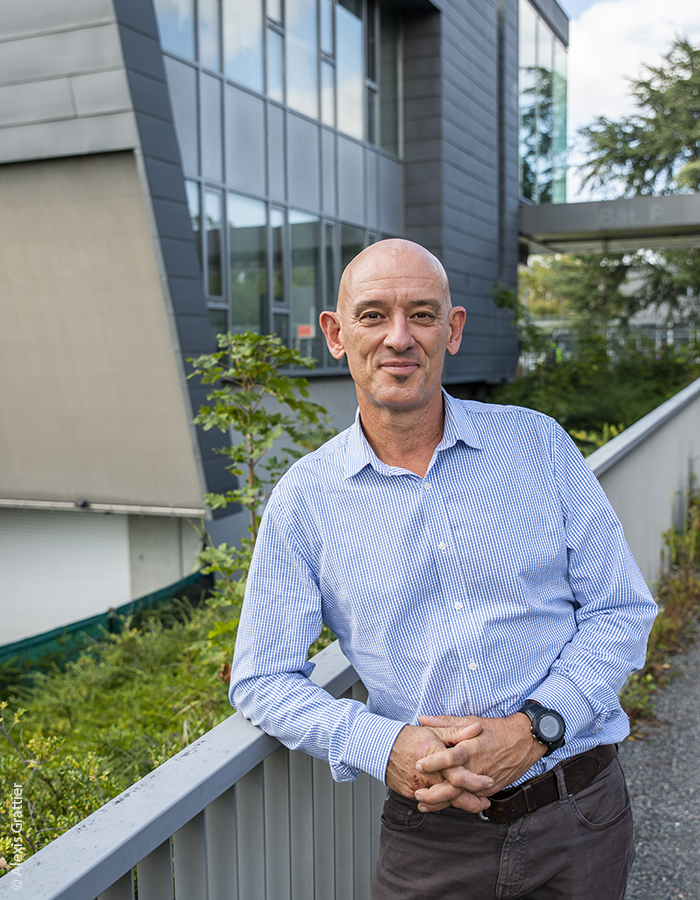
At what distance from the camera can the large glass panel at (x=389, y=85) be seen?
51.7 ft

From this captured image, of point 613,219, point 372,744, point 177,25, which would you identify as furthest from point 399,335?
point 613,219

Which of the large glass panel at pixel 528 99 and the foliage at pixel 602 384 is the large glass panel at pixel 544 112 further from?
the foliage at pixel 602 384

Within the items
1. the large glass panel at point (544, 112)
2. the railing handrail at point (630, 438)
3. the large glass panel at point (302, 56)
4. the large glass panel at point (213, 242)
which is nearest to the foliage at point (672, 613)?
the railing handrail at point (630, 438)

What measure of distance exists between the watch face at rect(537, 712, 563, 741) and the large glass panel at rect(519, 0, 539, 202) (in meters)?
21.7

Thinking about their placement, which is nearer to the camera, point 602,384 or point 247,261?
point 247,261

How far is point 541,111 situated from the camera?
22.5m

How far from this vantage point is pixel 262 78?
11539mm

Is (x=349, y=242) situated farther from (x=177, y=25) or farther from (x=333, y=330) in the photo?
(x=333, y=330)

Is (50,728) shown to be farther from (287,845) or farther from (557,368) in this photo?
(557,368)

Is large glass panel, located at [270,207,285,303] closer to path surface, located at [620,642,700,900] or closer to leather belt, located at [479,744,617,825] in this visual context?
path surface, located at [620,642,700,900]

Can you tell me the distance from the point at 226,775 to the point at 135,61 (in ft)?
25.6

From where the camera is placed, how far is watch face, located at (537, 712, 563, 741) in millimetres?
1826

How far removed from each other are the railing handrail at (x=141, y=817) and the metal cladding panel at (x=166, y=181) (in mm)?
7448

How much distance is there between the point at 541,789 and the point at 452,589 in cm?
51
